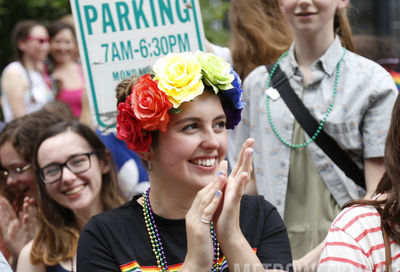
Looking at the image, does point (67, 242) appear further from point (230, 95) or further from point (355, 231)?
point (355, 231)

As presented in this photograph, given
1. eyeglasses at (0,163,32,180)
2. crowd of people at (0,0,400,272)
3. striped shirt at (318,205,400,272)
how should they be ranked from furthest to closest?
eyeglasses at (0,163,32,180), crowd of people at (0,0,400,272), striped shirt at (318,205,400,272)

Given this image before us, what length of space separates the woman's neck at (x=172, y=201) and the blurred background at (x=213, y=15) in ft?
23.8

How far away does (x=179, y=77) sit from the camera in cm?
286

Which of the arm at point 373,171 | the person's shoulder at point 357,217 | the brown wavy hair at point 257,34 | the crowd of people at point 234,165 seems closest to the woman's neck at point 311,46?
the crowd of people at point 234,165

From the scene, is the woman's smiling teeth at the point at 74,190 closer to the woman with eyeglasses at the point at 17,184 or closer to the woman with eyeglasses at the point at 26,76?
the woman with eyeglasses at the point at 17,184

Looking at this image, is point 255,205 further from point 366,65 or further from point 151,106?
point 366,65

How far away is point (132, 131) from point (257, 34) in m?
1.87

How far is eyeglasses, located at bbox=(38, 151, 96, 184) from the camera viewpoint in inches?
159

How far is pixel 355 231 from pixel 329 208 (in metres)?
1.19

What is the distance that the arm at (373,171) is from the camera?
362 cm

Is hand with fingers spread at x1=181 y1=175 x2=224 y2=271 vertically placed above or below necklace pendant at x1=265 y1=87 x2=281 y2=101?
below

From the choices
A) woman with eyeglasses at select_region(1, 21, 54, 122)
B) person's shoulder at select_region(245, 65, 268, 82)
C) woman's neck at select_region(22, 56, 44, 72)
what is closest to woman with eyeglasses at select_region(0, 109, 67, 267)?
person's shoulder at select_region(245, 65, 268, 82)

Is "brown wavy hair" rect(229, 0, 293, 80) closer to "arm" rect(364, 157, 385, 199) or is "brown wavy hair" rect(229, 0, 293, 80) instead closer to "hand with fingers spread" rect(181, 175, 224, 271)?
"arm" rect(364, 157, 385, 199)

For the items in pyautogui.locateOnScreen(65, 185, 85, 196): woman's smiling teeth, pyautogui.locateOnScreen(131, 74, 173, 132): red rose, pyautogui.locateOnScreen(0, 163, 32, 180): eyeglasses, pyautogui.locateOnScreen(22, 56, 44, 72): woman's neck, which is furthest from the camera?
pyautogui.locateOnScreen(22, 56, 44, 72): woman's neck
